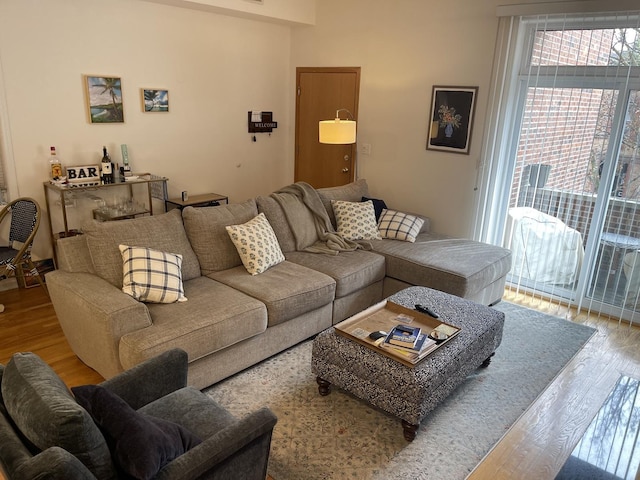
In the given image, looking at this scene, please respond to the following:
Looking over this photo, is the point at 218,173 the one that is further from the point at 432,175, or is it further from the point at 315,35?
the point at 432,175

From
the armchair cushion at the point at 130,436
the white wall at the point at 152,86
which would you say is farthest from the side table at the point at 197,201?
the armchair cushion at the point at 130,436

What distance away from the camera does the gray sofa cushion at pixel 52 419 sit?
4.32 ft

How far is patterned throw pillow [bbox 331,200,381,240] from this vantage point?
4.17 meters

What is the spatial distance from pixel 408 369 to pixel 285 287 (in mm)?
1051

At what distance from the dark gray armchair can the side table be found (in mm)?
3080

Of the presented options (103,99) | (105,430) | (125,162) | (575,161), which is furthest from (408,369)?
(103,99)

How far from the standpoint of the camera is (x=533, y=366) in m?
3.20

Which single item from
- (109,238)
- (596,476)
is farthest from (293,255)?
(596,476)

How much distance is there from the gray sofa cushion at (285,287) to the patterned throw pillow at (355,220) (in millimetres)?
813

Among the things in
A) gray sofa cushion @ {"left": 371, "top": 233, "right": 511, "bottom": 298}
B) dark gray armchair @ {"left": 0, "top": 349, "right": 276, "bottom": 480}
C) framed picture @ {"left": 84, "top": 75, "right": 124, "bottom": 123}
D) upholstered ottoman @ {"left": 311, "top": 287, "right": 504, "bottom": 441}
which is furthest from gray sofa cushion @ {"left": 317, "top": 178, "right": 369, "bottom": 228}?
dark gray armchair @ {"left": 0, "top": 349, "right": 276, "bottom": 480}

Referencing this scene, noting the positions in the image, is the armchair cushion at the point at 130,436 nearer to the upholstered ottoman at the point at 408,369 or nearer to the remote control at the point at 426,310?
the upholstered ottoman at the point at 408,369

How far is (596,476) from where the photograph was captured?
5.90 ft

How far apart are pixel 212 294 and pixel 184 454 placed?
149 cm

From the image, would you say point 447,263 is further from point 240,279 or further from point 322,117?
point 322,117
